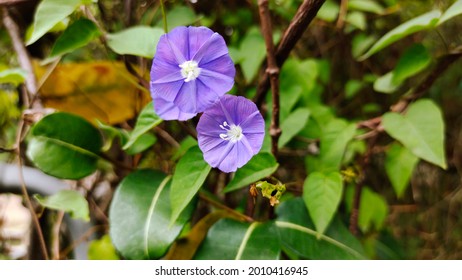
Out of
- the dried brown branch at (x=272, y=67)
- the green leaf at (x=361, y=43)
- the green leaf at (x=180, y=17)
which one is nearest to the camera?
the dried brown branch at (x=272, y=67)

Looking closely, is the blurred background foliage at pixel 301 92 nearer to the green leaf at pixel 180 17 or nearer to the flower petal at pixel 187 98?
the green leaf at pixel 180 17

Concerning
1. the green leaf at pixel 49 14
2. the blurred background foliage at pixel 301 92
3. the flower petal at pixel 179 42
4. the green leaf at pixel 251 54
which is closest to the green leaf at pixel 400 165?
the blurred background foliage at pixel 301 92

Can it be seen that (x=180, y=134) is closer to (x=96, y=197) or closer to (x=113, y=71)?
(x=113, y=71)

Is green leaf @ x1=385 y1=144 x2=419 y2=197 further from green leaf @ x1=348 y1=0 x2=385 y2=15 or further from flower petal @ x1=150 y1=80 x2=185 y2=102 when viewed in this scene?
flower petal @ x1=150 y1=80 x2=185 y2=102

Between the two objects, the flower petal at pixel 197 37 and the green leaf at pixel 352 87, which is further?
the green leaf at pixel 352 87

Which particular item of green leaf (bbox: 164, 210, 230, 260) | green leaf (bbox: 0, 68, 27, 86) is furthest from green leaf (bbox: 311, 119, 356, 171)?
green leaf (bbox: 0, 68, 27, 86)

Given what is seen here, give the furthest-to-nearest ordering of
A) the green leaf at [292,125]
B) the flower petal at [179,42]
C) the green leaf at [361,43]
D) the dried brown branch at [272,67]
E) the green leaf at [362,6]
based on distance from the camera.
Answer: the green leaf at [361,43] < the green leaf at [362,6] < the green leaf at [292,125] < the dried brown branch at [272,67] < the flower petal at [179,42]

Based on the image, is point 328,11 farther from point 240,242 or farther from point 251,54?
point 240,242
